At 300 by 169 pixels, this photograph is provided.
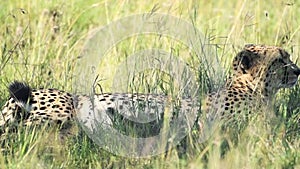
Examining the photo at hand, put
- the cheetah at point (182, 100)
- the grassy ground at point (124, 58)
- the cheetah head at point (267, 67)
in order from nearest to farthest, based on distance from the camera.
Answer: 1. the grassy ground at point (124, 58)
2. the cheetah at point (182, 100)
3. the cheetah head at point (267, 67)

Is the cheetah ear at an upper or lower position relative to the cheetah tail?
upper

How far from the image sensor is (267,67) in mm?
5070

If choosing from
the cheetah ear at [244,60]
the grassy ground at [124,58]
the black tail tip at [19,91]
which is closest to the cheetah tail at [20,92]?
the black tail tip at [19,91]

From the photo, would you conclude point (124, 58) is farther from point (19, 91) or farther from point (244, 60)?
point (19, 91)

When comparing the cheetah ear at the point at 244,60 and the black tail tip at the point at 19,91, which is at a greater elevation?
the cheetah ear at the point at 244,60

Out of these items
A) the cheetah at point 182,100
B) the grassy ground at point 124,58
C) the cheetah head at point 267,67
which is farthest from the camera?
the cheetah head at point 267,67

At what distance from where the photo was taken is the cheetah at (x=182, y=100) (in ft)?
14.7

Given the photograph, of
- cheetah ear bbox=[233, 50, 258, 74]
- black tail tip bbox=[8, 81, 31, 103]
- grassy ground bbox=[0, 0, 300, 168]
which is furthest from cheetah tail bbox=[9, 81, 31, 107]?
cheetah ear bbox=[233, 50, 258, 74]

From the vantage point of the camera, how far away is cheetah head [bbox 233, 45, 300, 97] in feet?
16.5

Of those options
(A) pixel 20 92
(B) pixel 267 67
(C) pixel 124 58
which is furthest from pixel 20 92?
(B) pixel 267 67

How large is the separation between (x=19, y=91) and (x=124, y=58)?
4.25 ft

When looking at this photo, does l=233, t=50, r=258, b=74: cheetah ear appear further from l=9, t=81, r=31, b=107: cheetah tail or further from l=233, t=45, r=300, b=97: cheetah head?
l=9, t=81, r=31, b=107: cheetah tail

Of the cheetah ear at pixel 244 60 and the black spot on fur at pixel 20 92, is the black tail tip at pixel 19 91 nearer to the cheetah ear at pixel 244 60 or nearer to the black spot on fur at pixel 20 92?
the black spot on fur at pixel 20 92

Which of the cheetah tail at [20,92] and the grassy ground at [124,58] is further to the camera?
the cheetah tail at [20,92]
